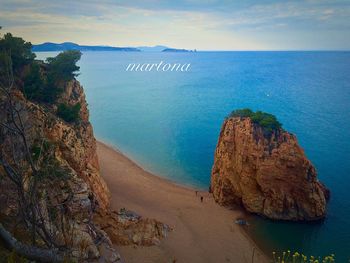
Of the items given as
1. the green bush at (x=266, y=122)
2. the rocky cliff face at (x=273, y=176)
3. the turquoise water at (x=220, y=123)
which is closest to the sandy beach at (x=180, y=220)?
the turquoise water at (x=220, y=123)

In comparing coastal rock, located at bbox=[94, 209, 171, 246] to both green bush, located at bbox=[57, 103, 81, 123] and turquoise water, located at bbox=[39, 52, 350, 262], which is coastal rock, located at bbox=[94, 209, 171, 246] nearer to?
green bush, located at bbox=[57, 103, 81, 123]

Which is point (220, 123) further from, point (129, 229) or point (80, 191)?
point (80, 191)

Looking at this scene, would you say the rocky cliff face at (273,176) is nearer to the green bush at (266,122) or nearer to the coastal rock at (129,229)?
the green bush at (266,122)

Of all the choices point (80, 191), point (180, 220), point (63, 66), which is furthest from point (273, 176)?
point (63, 66)

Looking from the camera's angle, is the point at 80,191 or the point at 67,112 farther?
the point at 67,112

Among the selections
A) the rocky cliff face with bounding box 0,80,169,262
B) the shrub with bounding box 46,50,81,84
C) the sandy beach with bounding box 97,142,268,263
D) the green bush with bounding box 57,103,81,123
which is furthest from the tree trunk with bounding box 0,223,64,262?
the shrub with bounding box 46,50,81,84

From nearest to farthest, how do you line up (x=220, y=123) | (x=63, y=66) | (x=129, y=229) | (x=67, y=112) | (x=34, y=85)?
(x=129, y=229) < (x=34, y=85) < (x=67, y=112) < (x=63, y=66) < (x=220, y=123)

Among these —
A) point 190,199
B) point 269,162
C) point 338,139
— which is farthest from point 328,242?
point 338,139

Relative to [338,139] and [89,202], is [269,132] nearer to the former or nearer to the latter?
[89,202]
